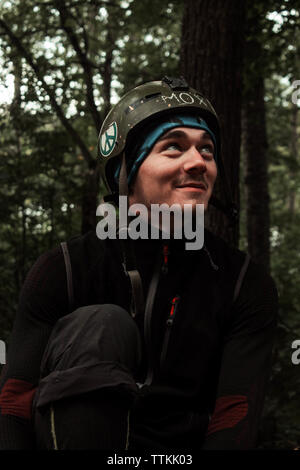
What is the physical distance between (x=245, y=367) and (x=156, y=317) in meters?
0.41

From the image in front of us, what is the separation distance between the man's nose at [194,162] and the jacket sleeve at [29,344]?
25.8 inches

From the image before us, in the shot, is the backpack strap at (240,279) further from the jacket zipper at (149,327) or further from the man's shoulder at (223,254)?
the jacket zipper at (149,327)

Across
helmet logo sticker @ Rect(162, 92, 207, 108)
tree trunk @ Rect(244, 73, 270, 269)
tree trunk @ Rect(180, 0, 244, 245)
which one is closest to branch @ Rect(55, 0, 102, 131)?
tree trunk @ Rect(180, 0, 244, 245)

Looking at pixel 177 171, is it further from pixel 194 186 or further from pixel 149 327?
pixel 149 327

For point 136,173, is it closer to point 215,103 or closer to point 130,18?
point 215,103

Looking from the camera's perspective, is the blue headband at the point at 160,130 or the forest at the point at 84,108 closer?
the blue headband at the point at 160,130

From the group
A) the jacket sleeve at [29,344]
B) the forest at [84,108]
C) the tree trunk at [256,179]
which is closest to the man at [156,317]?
the jacket sleeve at [29,344]

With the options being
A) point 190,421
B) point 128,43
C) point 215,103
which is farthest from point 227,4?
point 128,43

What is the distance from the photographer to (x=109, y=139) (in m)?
2.68

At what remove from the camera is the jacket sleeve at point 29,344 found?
2.07 metres

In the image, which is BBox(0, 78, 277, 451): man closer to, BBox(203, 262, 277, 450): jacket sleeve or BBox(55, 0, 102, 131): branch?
BBox(203, 262, 277, 450): jacket sleeve

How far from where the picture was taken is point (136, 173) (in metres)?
2.55

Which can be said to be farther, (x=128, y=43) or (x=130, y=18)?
(x=128, y=43)

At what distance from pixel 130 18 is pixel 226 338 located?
205 inches
